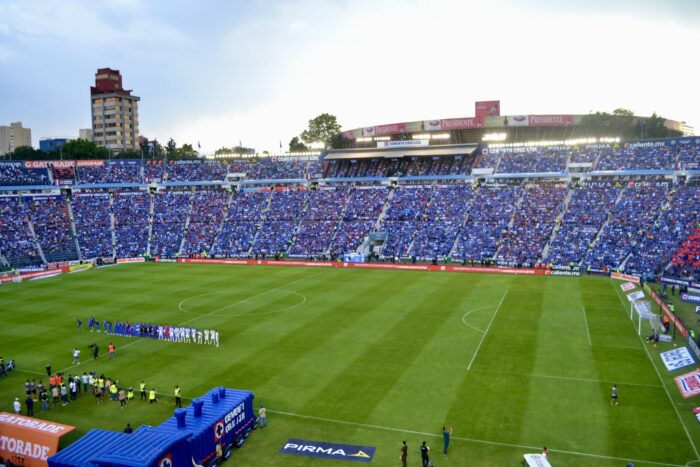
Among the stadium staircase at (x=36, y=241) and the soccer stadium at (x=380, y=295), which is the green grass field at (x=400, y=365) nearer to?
the soccer stadium at (x=380, y=295)

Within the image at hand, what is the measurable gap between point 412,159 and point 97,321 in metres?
62.1

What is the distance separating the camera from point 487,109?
105750mm

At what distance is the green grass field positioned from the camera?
859 inches

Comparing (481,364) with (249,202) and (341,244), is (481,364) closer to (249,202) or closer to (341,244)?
(341,244)

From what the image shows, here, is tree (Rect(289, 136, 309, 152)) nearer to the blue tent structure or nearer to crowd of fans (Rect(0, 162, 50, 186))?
Result: crowd of fans (Rect(0, 162, 50, 186))

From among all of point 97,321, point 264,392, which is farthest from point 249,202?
point 264,392

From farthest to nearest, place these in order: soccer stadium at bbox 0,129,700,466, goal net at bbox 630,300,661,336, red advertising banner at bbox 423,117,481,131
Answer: red advertising banner at bbox 423,117,481,131
goal net at bbox 630,300,661,336
soccer stadium at bbox 0,129,700,466

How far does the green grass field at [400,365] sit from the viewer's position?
71.6 ft

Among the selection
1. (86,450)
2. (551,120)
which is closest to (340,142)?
(551,120)

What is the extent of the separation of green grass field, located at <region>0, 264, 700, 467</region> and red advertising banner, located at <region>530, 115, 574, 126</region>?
57.1 meters

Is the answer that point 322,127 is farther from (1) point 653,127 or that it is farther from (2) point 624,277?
(2) point 624,277

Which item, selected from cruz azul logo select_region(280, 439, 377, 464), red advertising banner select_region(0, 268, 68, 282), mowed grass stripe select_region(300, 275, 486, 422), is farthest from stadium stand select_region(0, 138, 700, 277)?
cruz azul logo select_region(280, 439, 377, 464)

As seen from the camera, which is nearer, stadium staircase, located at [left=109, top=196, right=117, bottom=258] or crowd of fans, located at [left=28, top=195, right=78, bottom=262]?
crowd of fans, located at [left=28, top=195, right=78, bottom=262]

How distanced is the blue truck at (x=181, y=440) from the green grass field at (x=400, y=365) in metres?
0.99
